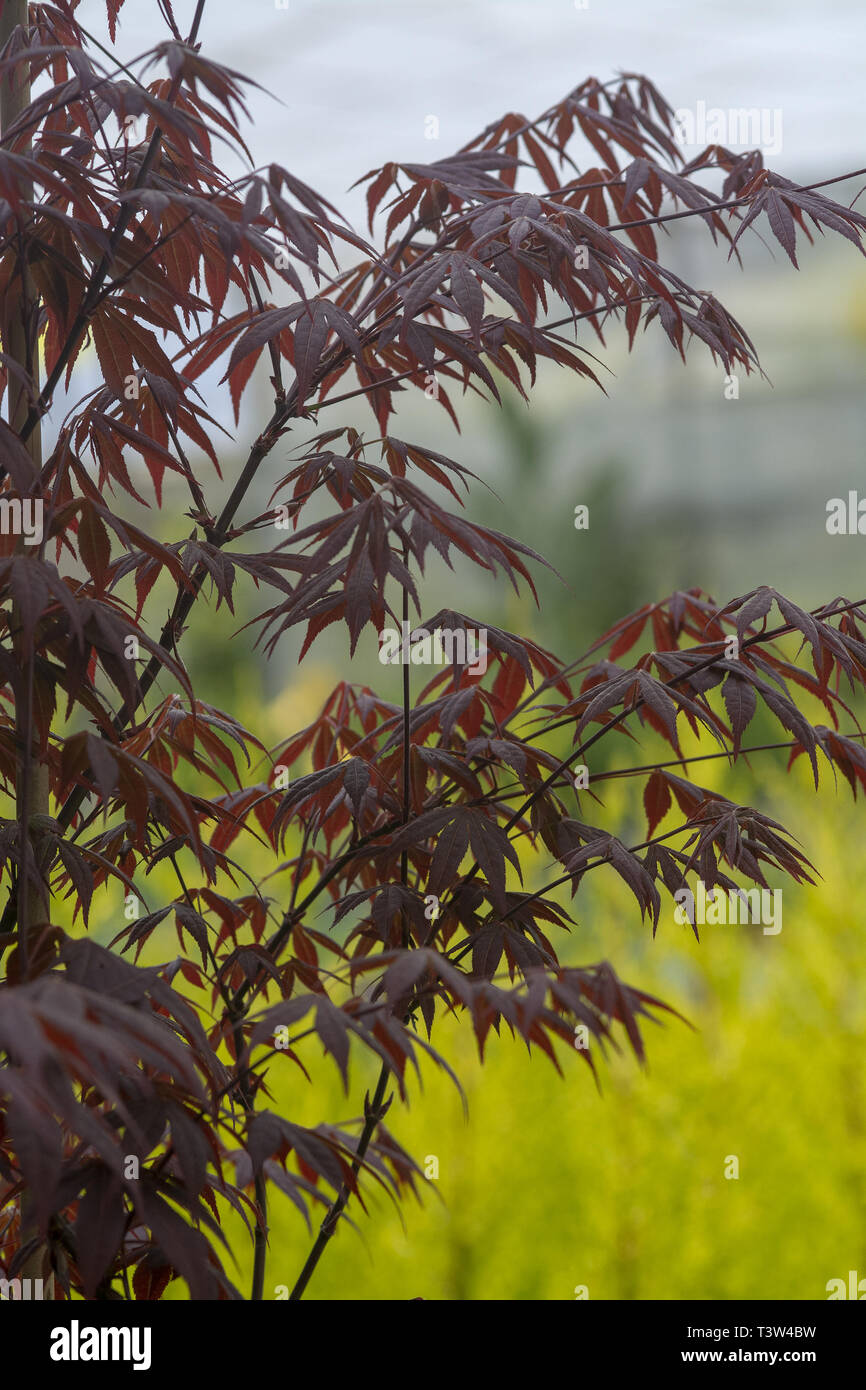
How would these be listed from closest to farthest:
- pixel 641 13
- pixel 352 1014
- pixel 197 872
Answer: pixel 352 1014, pixel 197 872, pixel 641 13

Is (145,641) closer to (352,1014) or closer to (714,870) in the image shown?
(352,1014)

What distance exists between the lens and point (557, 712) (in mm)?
835

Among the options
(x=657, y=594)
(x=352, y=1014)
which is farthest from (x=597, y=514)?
(x=352, y=1014)

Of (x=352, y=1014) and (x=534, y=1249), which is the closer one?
(x=352, y=1014)

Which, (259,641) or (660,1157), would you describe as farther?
(660,1157)

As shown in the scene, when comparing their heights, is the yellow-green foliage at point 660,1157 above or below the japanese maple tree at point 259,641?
below

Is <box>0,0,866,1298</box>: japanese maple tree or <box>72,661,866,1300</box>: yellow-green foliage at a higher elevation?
<box>0,0,866,1298</box>: japanese maple tree

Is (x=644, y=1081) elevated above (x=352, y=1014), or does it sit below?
below

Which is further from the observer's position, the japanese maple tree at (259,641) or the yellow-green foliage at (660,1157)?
the yellow-green foliage at (660,1157)

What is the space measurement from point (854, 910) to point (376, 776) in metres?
1.16

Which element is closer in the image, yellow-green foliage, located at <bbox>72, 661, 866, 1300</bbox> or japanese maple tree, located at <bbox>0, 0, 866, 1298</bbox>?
japanese maple tree, located at <bbox>0, 0, 866, 1298</bbox>

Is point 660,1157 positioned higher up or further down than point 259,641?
further down
